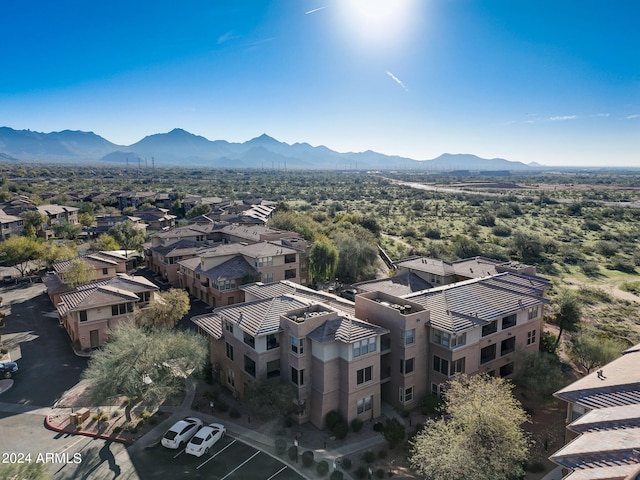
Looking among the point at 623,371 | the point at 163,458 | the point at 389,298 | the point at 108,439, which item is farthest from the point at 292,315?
the point at 623,371

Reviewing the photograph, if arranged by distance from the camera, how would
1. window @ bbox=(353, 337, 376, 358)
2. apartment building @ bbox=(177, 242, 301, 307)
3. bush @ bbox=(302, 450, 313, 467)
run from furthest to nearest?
apartment building @ bbox=(177, 242, 301, 307), window @ bbox=(353, 337, 376, 358), bush @ bbox=(302, 450, 313, 467)

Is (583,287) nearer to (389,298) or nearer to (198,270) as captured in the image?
(389,298)

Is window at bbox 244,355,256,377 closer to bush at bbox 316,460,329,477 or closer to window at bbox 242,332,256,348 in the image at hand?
window at bbox 242,332,256,348

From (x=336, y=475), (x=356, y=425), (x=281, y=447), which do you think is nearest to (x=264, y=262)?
(x=356, y=425)

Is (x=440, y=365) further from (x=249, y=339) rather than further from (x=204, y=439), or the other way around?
(x=204, y=439)

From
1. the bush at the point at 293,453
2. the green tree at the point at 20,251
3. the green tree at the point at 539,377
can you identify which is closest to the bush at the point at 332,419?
the bush at the point at 293,453

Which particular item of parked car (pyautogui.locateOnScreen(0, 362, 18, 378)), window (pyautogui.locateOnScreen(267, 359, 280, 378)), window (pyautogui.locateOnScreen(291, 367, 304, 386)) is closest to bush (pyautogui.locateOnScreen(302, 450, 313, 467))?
window (pyautogui.locateOnScreen(291, 367, 304, 386))
